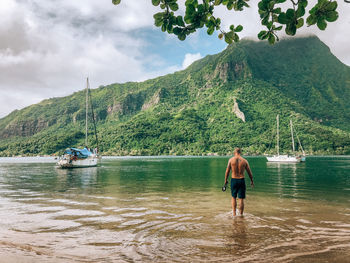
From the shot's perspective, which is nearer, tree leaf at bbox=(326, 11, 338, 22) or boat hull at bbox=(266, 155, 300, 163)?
tree leaf at bbox=(326, 11, 338, 22)

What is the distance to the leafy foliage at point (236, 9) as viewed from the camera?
3.11 meters

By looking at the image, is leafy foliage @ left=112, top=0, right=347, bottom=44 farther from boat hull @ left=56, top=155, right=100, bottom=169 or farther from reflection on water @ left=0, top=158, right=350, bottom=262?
boat hull @ left=56, top=155, right=100, bottom=169

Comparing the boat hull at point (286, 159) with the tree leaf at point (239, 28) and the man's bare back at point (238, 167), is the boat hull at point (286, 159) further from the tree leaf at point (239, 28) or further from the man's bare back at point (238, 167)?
the tree leaf at point (239, 28)

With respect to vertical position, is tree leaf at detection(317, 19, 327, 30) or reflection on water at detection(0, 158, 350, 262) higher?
tree leaf at detection(317, 19, 327, 30)

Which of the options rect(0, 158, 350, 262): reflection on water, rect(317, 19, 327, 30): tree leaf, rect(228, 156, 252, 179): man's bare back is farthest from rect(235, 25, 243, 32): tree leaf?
rect(228, 156, 252, 179): man's bare back

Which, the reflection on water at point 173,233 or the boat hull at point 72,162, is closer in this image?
the reflection on water at point 173,233

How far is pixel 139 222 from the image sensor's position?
1049cm

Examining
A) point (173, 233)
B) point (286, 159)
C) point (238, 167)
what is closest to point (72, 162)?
point (238, 167)

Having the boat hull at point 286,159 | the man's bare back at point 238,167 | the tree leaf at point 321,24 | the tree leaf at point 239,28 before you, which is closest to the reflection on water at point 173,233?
the man's bare back at point 238,167

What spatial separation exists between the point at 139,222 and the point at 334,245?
6.64 metres

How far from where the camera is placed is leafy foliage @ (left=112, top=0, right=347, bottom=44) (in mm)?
3111

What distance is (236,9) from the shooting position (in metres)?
4.07

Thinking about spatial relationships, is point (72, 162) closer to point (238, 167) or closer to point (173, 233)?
point (238, 167)

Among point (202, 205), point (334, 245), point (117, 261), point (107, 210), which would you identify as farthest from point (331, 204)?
point (117, 261)
